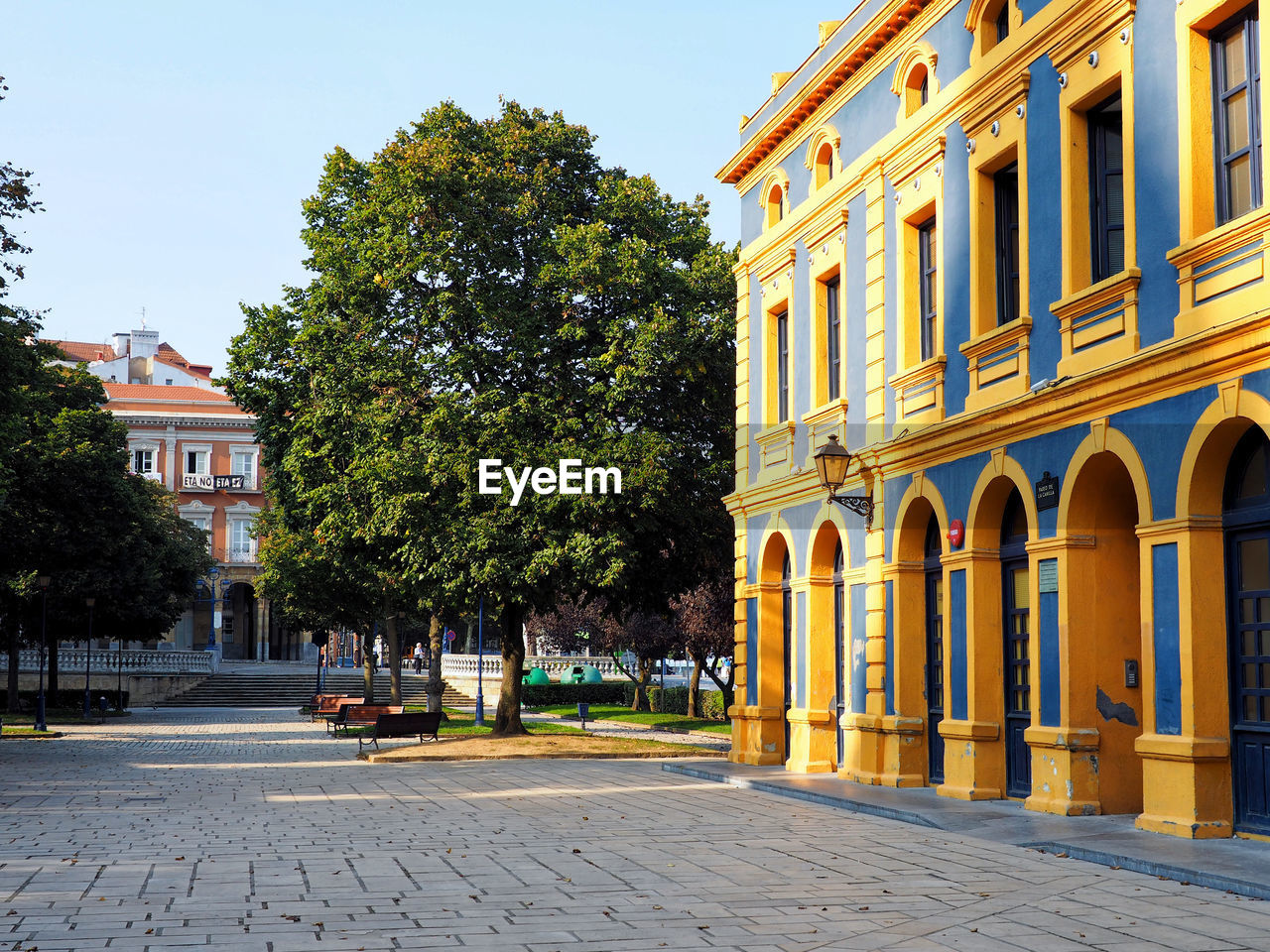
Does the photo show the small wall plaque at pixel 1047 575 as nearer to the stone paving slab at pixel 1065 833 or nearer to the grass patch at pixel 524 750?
the stone paving slab at pixel 1065 833

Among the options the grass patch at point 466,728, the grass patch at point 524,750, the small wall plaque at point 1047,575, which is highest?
the small wall plaque at point 1047,575

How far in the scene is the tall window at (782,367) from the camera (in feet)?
73.7

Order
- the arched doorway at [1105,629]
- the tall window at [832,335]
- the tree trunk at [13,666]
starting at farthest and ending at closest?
the tree trunk at [13,666]
the tall window at [832,335]
the arched doorway at [1105,629]

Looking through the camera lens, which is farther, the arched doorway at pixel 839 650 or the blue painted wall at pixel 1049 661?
the arched doorway at pixel 839 650

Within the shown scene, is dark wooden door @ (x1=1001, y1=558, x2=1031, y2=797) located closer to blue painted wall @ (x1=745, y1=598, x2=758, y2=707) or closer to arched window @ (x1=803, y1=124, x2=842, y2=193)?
blue painted wall @ (x1=745, y1=598, x2=758, y2=707)

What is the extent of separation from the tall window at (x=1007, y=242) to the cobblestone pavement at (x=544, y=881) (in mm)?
6051

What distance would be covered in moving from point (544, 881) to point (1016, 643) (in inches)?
291

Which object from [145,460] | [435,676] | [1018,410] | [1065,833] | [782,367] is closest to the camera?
[1065,833]

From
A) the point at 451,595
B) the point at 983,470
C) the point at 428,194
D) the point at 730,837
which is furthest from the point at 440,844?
the point at 428,194

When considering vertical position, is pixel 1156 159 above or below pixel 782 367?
above

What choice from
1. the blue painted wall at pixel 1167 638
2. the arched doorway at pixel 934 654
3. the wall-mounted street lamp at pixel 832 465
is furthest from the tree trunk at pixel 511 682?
the blue painted wall at pixel 1167 638

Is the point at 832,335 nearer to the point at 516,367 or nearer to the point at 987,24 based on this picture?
the point at 987,24

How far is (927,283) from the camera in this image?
1800cm

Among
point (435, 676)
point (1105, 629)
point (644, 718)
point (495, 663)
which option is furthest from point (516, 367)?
→ point (495, 663)
